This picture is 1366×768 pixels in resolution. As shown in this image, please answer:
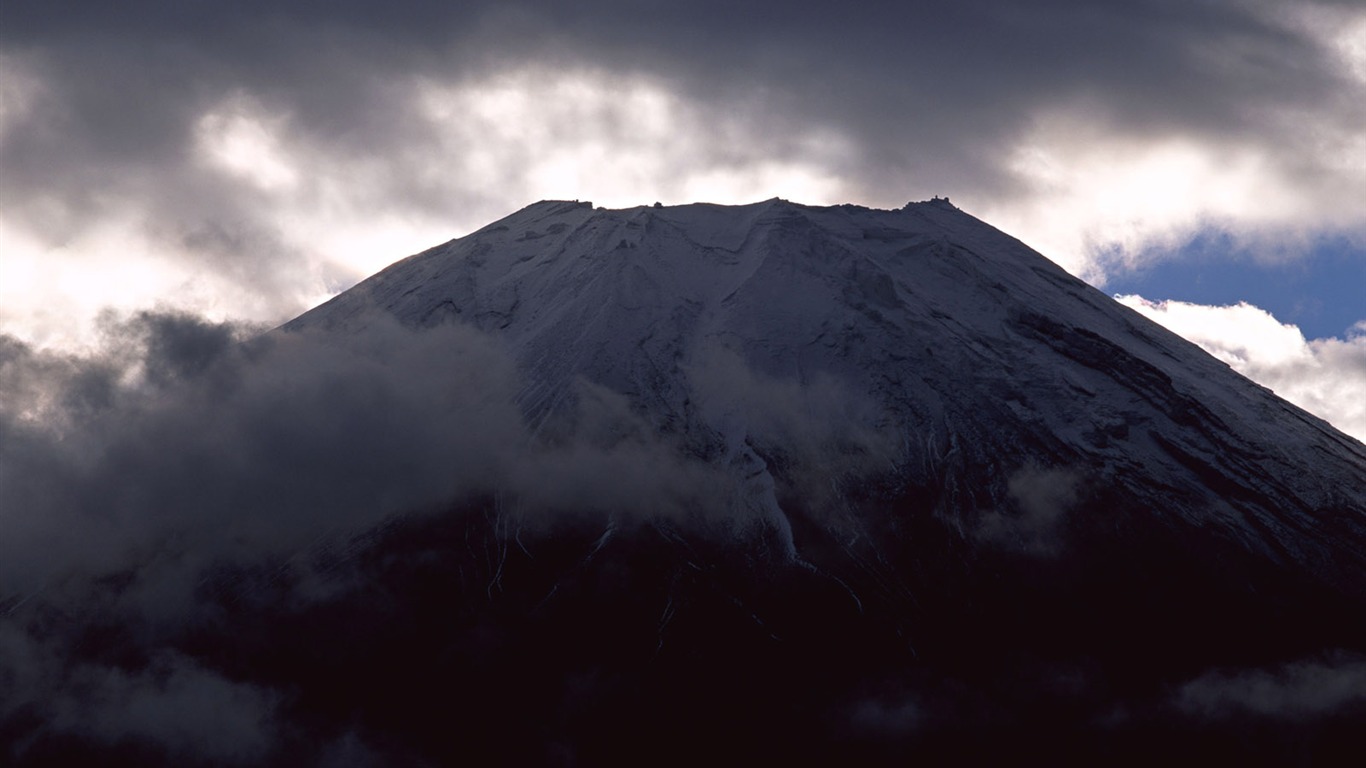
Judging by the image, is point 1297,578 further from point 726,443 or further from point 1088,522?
point 726,443

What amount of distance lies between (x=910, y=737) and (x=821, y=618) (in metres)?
18.4

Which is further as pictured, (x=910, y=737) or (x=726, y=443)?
(x=726, y=443)

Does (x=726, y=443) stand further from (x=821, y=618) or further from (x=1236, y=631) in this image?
(x=1236, y=631)

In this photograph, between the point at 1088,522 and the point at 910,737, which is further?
the point at 1088,522

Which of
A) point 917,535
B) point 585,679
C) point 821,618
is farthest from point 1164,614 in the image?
point 585,679

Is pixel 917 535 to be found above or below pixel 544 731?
above

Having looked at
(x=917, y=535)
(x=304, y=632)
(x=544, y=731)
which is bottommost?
(x=544, y=731)

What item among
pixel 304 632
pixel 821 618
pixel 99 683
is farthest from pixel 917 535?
pixel 99 683

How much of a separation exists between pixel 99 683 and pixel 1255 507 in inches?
6175

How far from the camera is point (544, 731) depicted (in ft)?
594

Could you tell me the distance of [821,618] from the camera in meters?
185

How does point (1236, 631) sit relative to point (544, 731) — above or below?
above

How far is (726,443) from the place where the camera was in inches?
7677

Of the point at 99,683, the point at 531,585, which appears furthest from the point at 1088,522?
the point at 99,683
